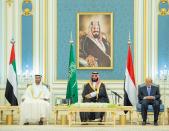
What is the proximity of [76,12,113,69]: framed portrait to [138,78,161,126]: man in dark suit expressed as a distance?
1.87 m

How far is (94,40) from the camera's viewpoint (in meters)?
15.3

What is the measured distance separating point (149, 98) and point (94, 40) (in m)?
2.92

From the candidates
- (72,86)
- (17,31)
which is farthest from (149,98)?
(17,31)

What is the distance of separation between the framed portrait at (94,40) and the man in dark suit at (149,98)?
6.14 feet

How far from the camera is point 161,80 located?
49.1 ft

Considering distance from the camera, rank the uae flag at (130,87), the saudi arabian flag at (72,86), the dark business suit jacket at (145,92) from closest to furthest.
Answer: the dark business suit jacket at (145,92) → the saudi arabian flag at (72,86) → the uae flag at (130,87)

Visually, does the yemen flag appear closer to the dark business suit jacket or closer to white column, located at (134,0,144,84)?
the dark business suit jacket

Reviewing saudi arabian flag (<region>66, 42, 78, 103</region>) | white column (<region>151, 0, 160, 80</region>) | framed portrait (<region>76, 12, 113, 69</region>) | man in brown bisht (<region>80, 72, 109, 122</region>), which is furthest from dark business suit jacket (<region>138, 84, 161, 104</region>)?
framed portrait (<region>76, 12, 113, 69</region>)

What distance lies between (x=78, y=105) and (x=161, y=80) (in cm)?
350

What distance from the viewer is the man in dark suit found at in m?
13.0

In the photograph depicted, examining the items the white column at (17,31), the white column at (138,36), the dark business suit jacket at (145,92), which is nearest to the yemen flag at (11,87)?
the white column at (17,31)

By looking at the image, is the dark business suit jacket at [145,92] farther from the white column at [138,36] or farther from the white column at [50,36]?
the white column at [50,36]

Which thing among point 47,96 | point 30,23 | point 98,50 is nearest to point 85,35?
point 98,50

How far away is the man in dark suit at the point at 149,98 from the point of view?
13008 millimetres
